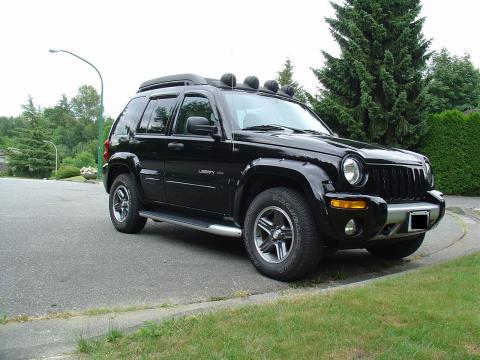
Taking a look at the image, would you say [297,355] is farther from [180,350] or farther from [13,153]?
[13,153]

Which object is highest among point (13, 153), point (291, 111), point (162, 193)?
point (291, 111)

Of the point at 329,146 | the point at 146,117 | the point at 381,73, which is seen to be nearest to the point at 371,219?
the point at 329,146

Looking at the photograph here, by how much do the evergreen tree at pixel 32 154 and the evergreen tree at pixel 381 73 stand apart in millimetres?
53466

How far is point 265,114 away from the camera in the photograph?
18.8ft

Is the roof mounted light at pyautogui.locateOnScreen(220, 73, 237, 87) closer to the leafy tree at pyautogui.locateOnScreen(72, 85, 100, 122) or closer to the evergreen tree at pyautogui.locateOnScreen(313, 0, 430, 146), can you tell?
the evergreen tree at pyautogui.locateOnScreen(313, 0, 430, 146)

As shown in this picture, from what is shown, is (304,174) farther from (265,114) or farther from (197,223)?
(197,223)

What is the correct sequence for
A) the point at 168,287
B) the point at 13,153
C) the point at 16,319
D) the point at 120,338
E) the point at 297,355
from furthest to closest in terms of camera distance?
the point at 13,153 < the point at 168,287 < the point at 16,319 < the point at 120,338 < the point at 297,355

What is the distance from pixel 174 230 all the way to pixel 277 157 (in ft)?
10.4

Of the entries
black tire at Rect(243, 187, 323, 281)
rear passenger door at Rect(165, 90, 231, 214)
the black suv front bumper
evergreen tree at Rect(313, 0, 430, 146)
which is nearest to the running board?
rear passenger door at Rect(165, 90, 231, 214)

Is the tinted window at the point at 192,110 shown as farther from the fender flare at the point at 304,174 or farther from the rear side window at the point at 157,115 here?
the fender flare at the point at 304,174

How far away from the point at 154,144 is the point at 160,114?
0.42 metres

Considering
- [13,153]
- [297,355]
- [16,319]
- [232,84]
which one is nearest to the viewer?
[297,355]

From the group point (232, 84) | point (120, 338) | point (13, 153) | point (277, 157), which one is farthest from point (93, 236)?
point (13, 153)

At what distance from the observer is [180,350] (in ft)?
8.65
